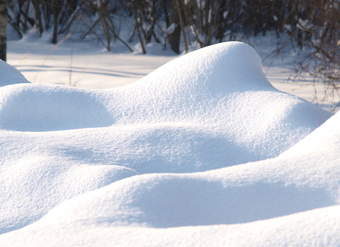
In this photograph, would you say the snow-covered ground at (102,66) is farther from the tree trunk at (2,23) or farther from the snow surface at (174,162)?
the snow surface at (174,162)

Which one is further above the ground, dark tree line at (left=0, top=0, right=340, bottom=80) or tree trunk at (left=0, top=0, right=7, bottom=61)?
tree trunk at (left=0, top=0, right=7, bottom=61)

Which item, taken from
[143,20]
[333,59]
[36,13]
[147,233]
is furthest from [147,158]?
[36,13]

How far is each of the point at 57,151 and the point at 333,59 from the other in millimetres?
2966

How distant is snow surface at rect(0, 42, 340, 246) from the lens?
133cm

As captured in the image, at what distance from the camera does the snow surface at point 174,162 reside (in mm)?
1333

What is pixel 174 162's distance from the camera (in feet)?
6.56

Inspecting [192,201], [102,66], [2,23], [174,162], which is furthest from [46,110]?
[102,66]

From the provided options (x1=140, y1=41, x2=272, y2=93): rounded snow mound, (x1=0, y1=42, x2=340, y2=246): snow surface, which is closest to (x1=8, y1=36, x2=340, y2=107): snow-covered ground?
(x1=140, y1=41, x2=272, y2=93): rounded snow mound

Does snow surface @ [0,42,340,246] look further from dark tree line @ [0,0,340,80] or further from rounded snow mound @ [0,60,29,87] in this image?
dark tree line @ [0,0,340,80]

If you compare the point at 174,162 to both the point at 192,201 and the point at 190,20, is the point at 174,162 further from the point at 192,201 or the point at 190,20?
the point at 190,20

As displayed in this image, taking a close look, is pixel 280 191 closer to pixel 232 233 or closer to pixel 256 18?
pixel 232 233

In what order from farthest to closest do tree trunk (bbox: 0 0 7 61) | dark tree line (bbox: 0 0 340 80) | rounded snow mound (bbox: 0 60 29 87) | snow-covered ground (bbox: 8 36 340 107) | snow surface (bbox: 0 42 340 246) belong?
dark tree line (bbox: 0 0 340 80)
snow-covered ground (bbox: 8 36 340 107)
tree trunk (bbox: 0 0 7 61)
rounded snow mound (bbox: 0 60 29 87)
snow surface (bbox: 0 42 340 246)

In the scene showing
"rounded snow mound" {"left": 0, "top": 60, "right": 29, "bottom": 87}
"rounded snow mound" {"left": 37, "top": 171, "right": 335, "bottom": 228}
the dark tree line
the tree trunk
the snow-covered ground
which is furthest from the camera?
the dark tree line

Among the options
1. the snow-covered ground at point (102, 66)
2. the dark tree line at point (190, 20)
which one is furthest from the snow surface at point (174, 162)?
the dark tree line at point (190, 20)
